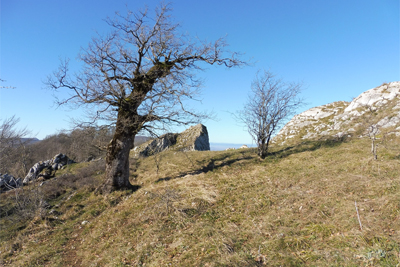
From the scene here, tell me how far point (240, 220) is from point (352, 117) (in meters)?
14.8

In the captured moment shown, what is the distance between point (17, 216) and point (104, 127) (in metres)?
5.15

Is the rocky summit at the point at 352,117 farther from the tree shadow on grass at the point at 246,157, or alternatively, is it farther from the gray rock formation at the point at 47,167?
the gray rock formation at the point at 47,167

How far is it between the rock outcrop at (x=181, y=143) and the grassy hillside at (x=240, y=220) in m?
8.43

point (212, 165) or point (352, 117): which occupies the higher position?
point (352, 117)

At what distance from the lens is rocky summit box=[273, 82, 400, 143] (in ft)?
42.4

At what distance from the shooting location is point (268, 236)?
4.82 m

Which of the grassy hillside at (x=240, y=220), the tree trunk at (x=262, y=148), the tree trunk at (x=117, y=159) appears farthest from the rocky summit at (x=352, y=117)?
the tree trunk at (x=117, y=159)

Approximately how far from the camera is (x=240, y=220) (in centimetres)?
587

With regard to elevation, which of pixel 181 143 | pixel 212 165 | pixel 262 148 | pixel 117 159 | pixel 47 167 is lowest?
pixel 47 167

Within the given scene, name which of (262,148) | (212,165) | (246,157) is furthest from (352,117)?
(212,165)

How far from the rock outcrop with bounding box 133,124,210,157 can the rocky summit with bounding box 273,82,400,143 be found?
7.28 metres

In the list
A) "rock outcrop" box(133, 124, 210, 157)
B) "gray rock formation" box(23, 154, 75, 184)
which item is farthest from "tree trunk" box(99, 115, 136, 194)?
"gray rock formation" box(23, 154, 75, 184)

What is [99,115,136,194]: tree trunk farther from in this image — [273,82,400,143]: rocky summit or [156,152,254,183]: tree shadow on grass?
[273,82,400,143]: rocky summit

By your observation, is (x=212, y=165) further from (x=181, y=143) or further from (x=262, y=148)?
(x=181, y=143)
